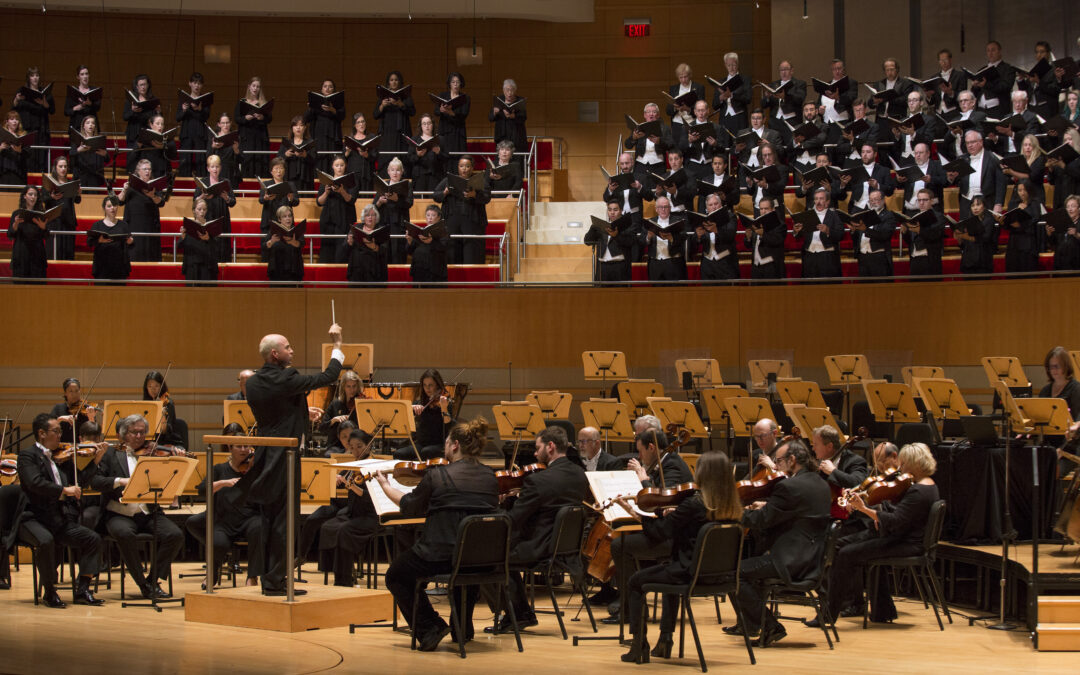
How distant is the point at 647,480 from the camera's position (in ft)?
22.3

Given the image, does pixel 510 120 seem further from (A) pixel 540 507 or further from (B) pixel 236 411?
(A) pixel 540 507

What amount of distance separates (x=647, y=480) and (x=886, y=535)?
5.03 feet

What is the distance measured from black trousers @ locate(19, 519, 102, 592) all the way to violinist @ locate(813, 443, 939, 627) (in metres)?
4.32

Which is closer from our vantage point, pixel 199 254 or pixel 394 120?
pixel 199 254

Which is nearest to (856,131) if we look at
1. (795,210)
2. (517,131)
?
(795,210)

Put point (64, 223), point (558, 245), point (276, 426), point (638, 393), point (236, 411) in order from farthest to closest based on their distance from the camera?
point (558, 245), point (64, 223), point (638, 393), point (236, 411), point (276, 426)

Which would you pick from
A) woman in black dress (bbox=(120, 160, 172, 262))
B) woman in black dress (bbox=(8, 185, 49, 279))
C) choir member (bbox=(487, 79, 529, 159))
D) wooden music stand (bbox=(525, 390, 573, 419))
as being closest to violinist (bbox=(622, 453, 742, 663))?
wooden music stand (bbox=(525, 390, 573, 419))

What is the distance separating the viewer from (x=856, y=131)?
43.1 feet

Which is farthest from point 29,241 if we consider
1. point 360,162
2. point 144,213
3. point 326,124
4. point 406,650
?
point 406,650

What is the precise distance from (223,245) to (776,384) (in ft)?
20.0

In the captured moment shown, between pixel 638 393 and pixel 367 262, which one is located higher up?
pixel 367 262

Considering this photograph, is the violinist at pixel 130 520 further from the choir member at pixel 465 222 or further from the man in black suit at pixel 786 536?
the choir member at pixel 465 222

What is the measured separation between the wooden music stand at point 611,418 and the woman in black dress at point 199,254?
4515 mm

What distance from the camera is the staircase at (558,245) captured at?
13.7 meters
